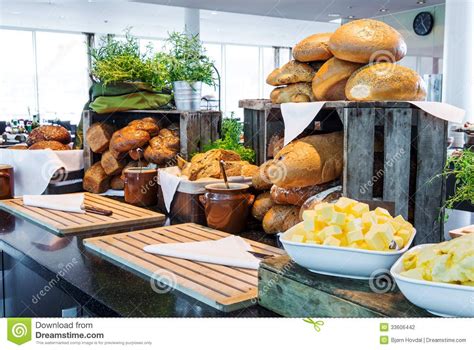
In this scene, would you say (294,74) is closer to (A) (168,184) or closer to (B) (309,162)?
(B) (309,162)

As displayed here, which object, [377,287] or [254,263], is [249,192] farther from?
[377,287]

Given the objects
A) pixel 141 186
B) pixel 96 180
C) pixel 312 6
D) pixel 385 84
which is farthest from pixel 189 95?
pixel 312 6

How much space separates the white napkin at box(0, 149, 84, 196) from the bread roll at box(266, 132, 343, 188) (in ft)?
3.08

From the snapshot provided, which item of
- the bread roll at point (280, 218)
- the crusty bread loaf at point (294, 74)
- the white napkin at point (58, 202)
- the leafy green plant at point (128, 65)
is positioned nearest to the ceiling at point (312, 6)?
the leafy green plant at point (128, 65)

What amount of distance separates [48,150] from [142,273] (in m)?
0.96

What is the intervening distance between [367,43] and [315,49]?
6.1 inches

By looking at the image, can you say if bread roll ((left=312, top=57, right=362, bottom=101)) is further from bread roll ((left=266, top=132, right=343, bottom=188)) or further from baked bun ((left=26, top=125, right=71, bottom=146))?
baked bun ((left=26, top=125, right=71, bottom=146))

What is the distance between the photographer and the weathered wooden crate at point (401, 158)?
992 mm

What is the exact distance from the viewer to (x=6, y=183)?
175 cm

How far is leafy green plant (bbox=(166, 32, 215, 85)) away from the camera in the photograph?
1.71 m

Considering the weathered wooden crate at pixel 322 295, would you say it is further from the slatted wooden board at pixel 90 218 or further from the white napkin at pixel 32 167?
the white napkin at pixel 32 167

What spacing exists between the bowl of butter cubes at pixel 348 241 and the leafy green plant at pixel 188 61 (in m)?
1.06

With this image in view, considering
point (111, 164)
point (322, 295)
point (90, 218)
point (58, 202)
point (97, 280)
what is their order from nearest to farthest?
point (322, 295) → point (97, 280) → point (90, 218) → point (58, 202) → point (111, 164)

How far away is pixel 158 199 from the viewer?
158 cm
